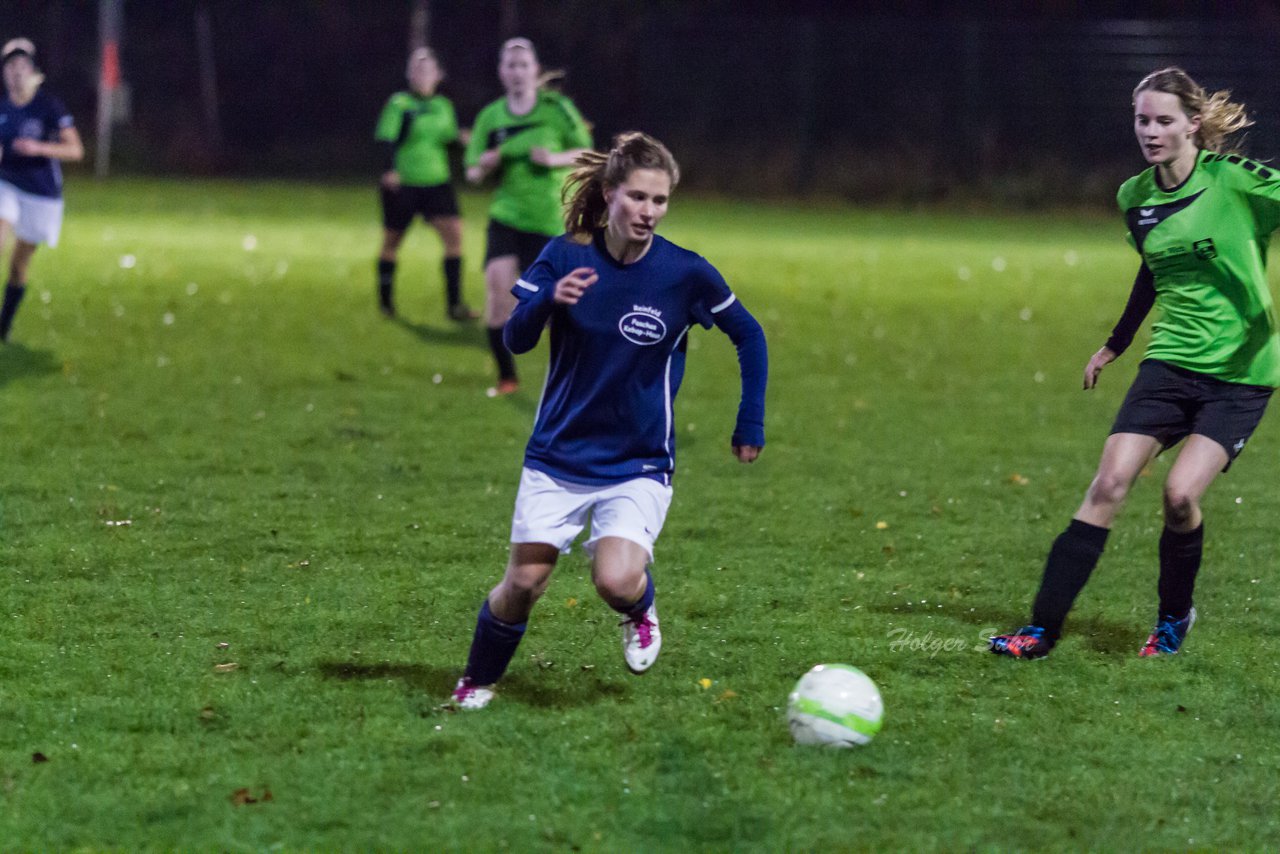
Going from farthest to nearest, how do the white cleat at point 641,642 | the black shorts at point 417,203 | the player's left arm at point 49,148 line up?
the black shorts at point 417,203, the player's left arm at point 49,148, the white cleat at point 641,642

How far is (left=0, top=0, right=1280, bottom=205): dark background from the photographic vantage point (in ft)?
99.5

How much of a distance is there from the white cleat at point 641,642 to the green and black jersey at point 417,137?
378 inches

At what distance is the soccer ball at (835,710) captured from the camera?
16.0 ft

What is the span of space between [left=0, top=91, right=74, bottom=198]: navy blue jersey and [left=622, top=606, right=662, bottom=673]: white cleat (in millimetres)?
8355

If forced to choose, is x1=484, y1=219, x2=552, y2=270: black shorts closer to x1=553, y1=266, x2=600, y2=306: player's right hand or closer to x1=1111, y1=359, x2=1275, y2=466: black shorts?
x1=1111, y1=359, x2=1275, y2=466: black shorts

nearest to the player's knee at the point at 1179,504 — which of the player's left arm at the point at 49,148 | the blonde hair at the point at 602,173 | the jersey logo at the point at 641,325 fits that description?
the jersey logo at the point at 641,325

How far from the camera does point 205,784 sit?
4.54m

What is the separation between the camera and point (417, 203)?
14734 millimetres

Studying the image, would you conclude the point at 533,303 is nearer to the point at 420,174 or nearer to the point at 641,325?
the point at 641,325

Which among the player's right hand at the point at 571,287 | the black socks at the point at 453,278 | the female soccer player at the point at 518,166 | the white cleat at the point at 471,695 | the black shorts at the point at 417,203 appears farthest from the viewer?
the black socks at the point at 453,278

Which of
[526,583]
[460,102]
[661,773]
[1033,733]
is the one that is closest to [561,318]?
[526,583]

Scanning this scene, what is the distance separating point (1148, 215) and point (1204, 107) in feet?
1.32

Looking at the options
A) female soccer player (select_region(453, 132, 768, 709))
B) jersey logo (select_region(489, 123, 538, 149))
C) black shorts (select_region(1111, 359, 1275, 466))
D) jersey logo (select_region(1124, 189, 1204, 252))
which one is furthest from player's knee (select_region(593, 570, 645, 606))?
jersey logo (select_region(489, 123, 538, 149))

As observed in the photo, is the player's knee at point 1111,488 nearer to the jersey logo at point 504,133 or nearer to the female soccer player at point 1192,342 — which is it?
the female soccer player at point 1192,342
